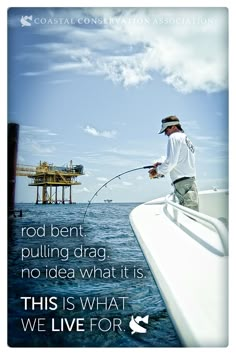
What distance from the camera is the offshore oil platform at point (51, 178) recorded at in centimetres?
250

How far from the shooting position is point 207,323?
1.52m

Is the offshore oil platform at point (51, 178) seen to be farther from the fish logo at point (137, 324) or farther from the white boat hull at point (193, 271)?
the fish logo at point (137, 324)

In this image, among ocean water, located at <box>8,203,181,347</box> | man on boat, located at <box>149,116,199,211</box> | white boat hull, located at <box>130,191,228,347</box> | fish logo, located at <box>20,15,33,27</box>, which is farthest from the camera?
man on boat, located at <box>149,116,199,211</box>

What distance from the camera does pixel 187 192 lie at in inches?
110

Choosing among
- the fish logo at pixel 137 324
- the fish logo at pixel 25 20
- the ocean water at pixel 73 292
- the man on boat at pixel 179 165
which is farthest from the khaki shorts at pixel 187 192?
the fish logo at pixel 25 20

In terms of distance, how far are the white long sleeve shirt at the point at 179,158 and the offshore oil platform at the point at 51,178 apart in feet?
1.72

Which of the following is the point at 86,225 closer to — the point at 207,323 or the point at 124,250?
the point at 124,250

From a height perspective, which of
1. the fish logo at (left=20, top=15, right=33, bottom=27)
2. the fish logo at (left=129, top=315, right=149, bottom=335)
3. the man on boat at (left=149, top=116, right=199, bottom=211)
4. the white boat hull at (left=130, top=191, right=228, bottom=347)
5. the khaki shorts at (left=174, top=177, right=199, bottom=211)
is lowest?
the fish logo at (left=129, top=315, right=149, bottom=335)

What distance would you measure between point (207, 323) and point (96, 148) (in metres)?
1.35

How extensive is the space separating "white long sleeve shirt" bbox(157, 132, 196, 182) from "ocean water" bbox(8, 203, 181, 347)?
580 mm

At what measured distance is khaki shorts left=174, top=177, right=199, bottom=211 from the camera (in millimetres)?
2766

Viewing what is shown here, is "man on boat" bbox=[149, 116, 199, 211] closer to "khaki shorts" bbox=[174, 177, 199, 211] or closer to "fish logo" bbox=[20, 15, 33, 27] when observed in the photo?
"khaki shorts" bbox=[174, 177, 199, 211]

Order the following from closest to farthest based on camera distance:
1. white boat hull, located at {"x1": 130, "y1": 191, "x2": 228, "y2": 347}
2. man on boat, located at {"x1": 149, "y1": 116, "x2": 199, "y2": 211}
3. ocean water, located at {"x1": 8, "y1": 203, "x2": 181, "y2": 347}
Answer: white boat hull, located at {"x1": 130, "y1": 191, "x2": 228, "y2": 347}, ocean water, located at {"x1": 8, "y1": 203, "x2": 181, "y2": 347}, man on boat, located at {"x1": 149, "y1": 116, "x2": 199, "y2": 211}

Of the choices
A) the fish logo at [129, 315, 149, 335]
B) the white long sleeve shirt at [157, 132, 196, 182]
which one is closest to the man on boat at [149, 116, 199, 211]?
the white long sleeve shirt at [157, 132, 196, 182]
